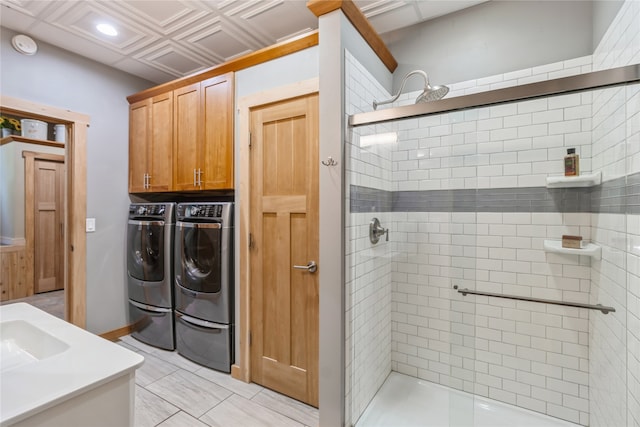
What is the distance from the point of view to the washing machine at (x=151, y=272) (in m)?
2.65

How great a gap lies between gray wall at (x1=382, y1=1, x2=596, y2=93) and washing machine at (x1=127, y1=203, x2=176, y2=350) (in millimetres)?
2403

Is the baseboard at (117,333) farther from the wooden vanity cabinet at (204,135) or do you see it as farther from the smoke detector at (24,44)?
the smoke detector at (24,44)

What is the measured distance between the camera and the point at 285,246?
2062mm

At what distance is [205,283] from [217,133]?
1233mm

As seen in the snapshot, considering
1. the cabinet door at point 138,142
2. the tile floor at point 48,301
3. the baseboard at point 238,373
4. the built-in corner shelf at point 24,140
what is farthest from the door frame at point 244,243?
the built-in corner shelf at point 24,140

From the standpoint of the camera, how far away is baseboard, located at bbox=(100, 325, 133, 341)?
286cm

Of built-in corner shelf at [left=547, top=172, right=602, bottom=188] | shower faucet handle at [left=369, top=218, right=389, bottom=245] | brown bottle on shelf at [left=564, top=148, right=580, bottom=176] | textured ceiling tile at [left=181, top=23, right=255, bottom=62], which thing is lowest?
shower faucet handle at [left=369, top=218, right=389, bottom=245]

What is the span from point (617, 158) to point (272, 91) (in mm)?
1980

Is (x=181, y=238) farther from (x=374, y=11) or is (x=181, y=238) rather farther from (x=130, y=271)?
(x=374, y=11)

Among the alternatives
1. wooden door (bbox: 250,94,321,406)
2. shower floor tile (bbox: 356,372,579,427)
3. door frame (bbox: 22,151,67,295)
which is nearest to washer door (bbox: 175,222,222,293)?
wooden door (bbox: 250,94,321,406)

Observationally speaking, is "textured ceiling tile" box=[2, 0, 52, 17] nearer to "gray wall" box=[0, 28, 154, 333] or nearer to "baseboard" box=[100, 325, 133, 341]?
"gray wall" box=[0, 28, 154, 333]

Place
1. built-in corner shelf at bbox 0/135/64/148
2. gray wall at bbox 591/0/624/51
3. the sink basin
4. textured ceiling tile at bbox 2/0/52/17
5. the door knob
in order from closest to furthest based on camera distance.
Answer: the sink basin → gray wall at bbox 591/0/624/51 → the door knob → textured ceiling tile at bbox 2/0/52/17 → built-in corner shelf at bbox 0/135/64/148

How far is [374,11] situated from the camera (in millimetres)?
2072

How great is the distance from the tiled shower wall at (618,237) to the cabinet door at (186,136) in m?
2.70
